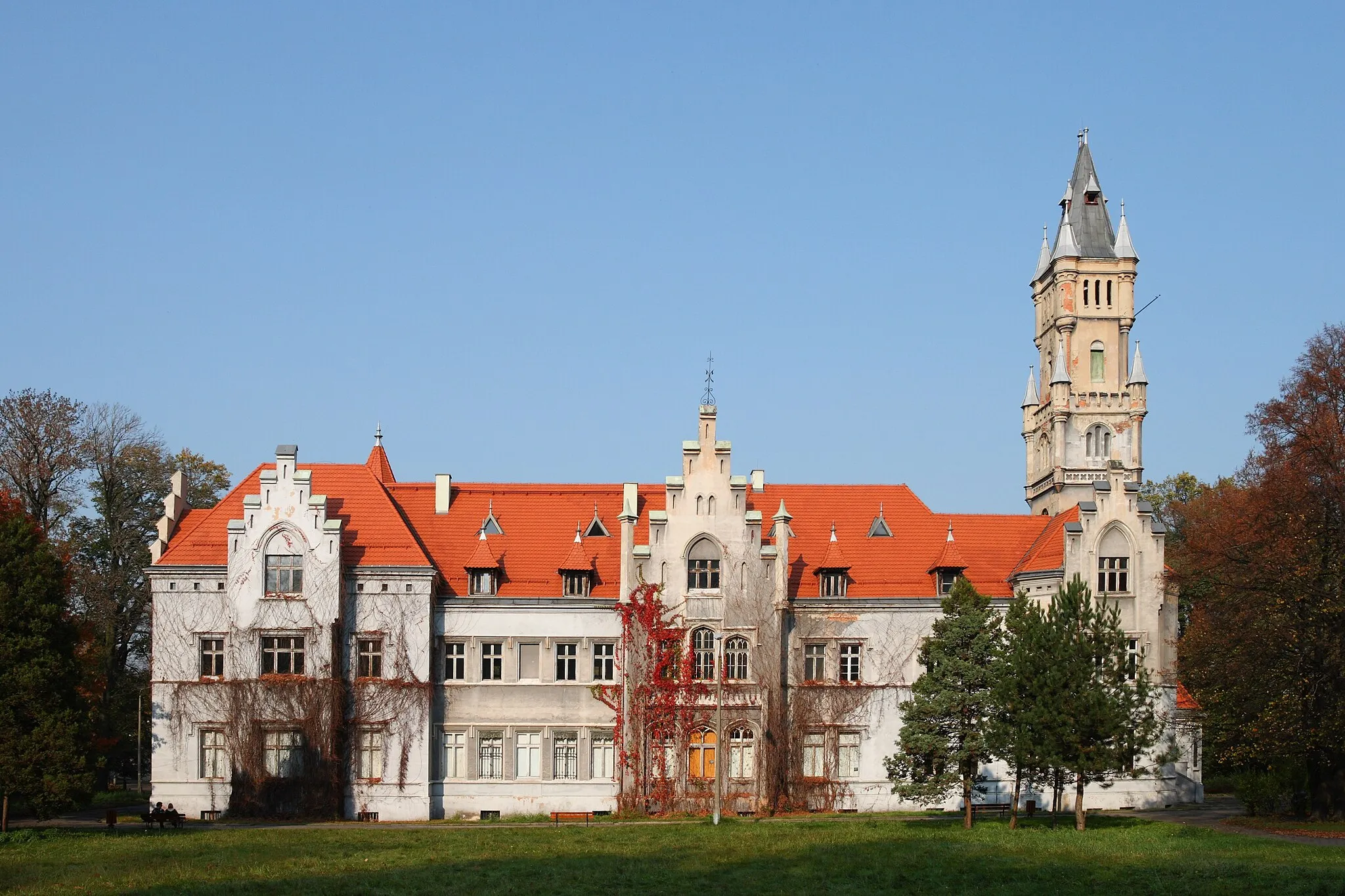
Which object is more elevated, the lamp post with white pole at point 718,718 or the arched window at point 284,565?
the arched window at point 284,565

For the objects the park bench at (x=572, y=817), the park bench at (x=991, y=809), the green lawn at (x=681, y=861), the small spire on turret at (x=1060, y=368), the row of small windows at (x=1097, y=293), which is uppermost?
the row of small windows at (x=1097, y=293)

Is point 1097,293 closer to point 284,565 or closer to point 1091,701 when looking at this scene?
point 1091,701

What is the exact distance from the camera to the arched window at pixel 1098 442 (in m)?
69.5

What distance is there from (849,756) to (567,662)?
10225 millimetres

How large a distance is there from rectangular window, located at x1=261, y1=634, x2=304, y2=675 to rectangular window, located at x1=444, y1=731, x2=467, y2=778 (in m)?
5.53

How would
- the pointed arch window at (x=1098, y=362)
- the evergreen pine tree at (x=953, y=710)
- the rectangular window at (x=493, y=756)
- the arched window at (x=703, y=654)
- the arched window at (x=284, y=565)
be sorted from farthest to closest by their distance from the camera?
the pointed arch window at (x=1098, y=362) → the rectangular window at (x=493, y=756) → the arched window at (x=703, y=654) → the arched window at (x=284, y=565) → the evergreen pine tree at (x=953, y=710)

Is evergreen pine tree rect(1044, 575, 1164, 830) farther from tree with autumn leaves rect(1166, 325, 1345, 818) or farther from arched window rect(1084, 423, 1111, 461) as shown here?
arched window rect(1084, 423, 1111, 461)

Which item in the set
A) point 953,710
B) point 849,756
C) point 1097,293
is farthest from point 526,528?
point 1097,293

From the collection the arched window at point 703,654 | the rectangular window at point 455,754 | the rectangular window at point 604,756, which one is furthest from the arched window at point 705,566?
the rectangular window at point 455,754

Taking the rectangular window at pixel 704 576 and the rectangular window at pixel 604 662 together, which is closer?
the rectangular window at pixel 704 576

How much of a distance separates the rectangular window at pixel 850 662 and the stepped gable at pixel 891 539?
176 centimetres

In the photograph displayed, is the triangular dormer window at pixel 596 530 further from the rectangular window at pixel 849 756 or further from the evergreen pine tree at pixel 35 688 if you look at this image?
the evergreen pine tree at pixel 35 688

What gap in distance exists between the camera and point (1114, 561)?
54.4m

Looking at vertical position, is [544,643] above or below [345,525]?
below
